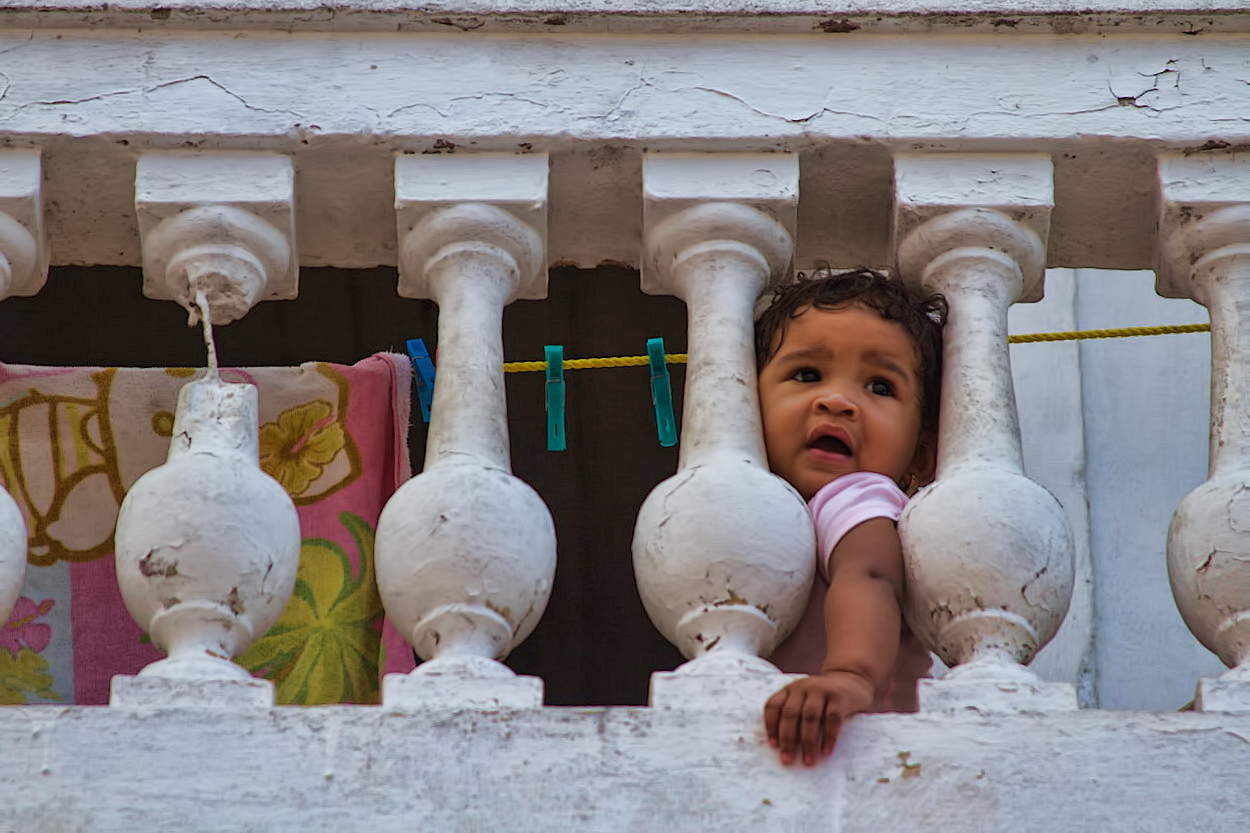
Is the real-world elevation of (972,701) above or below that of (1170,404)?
below

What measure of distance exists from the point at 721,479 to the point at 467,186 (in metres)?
0.56

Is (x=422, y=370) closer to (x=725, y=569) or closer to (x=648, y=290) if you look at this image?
(x=648, y=290)

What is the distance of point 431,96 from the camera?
10.5 feet

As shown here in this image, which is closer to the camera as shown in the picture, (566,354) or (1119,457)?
(1119,457)

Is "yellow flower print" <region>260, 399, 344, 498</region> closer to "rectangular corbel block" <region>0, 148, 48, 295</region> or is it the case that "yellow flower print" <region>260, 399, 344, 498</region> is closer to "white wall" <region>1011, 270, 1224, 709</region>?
"rectangular corbel block" <region>0, 148, 48, 295</region>

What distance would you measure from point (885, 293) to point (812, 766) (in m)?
1.01

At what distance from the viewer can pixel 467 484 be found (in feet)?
9.27

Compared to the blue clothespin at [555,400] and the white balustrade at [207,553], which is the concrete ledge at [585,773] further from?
the blue clothespin at [555,400]

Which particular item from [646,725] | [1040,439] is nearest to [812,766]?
[646,725]

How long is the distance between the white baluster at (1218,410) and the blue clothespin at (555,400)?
0.87 metres

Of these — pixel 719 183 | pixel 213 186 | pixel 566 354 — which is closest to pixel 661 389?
pixel 719 183

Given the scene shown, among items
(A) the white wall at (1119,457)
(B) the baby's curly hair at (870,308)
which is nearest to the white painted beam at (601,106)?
(B) the baby's curly hair at (870,308)

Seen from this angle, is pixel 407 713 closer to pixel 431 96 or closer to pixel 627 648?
pixel 431 96

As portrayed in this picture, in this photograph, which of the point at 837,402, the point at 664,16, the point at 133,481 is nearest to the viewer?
the point at 664,16
